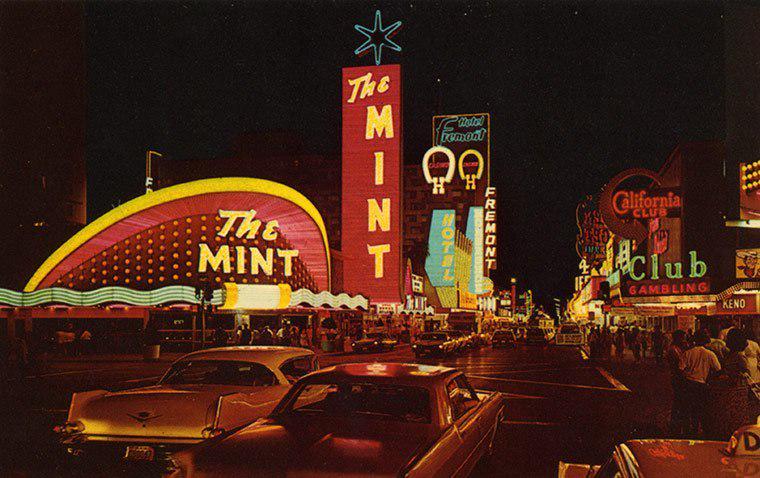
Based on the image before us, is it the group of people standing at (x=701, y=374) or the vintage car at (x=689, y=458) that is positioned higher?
the vintage car at (x=689, y=458)

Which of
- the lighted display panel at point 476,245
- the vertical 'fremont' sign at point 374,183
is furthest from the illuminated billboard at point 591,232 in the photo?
the vertical 'fremont' sign at point 374,183

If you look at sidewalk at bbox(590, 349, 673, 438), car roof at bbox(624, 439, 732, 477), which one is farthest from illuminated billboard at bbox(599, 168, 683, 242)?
car roof at bbox(624, 439, 732, 477)

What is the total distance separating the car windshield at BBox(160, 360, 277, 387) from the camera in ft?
30.8

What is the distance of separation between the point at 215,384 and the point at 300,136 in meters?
120

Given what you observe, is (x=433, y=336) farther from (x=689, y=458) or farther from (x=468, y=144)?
(x=468, y=144)

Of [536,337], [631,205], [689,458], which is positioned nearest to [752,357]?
[689,458]

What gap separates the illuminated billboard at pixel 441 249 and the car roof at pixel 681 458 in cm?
9201

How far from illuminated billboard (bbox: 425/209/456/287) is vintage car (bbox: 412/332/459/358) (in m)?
57.8

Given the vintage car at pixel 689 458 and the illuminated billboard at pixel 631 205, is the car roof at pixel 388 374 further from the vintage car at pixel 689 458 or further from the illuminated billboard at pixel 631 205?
the illuminated billboard at pixel 631 205

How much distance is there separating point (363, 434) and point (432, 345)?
3149cm

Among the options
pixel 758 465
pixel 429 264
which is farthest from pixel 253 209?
pixel 429 264

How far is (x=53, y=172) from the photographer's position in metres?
52.7

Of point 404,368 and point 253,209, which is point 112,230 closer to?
point 253,209

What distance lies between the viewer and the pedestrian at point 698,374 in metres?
11.0
